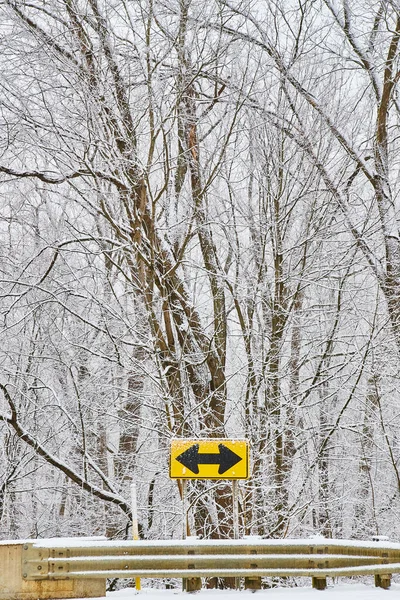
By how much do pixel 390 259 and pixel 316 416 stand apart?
3.29 metres

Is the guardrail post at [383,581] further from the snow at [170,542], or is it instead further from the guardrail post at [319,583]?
the guardrail post at [319,583]

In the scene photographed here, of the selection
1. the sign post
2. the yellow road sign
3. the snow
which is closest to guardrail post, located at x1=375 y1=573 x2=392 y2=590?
the snow

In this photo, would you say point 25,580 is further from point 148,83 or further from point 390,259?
point 390,259

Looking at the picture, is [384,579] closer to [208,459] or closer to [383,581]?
[383,581]

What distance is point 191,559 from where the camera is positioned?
588 cm

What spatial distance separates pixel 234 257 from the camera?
1334cm

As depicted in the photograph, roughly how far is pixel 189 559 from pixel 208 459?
1206 mm

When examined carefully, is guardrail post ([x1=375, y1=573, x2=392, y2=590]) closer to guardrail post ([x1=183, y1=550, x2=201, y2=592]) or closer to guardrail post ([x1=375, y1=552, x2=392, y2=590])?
guardrail post ([x1=375, y1=552, x2=392, y2=590])

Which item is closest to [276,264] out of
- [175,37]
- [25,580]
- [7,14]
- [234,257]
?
[234,257]

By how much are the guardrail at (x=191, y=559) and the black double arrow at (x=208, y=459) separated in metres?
0.94

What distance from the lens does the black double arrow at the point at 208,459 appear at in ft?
22.5

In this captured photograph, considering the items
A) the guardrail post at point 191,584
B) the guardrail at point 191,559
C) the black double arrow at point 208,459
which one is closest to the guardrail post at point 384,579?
the guardrail at point 191,559

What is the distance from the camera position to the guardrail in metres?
5.66

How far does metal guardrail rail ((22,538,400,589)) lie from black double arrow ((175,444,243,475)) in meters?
0.97
